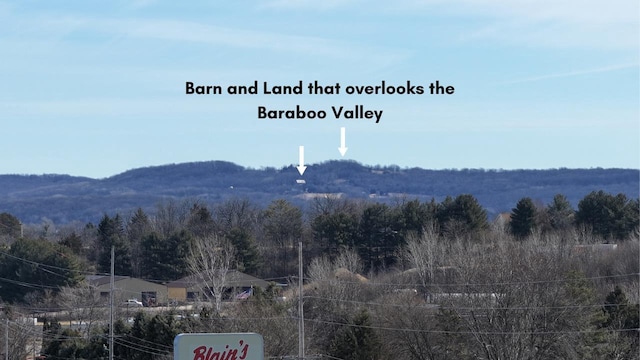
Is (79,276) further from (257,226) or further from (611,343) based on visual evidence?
(611,343)

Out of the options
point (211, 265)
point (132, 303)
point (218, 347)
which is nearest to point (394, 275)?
point (211, 265)

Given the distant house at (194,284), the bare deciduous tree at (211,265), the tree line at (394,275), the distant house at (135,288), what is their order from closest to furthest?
the tree line at (394,275), the bare deciduous tree at (211,265), the distant house at (194,284), the distant house at (135,288)

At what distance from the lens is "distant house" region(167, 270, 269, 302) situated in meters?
91.3

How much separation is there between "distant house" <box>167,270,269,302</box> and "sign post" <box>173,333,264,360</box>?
67.0 metres

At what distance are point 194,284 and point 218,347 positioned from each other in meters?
71.2

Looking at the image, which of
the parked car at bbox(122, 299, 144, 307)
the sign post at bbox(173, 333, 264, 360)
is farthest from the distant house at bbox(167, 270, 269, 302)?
the sign post at bbox(173, 333, 264, 360)

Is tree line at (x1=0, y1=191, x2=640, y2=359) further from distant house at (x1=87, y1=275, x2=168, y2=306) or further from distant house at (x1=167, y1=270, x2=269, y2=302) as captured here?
distant house at (x1=87, y1=275, x2=168, y2=306)

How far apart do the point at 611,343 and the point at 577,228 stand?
182 feet

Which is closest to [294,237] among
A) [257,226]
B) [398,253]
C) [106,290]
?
[257,226]

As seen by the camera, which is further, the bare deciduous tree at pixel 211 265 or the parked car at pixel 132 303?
the parked car at pixel 132 303

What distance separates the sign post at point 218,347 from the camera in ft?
68.3

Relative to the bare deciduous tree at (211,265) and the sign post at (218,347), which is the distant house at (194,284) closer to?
the bare deciduous tree at (211,265)

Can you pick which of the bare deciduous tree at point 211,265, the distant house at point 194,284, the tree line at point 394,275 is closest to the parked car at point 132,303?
the distant house at point 194,284

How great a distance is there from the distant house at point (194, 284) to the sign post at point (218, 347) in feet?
220
